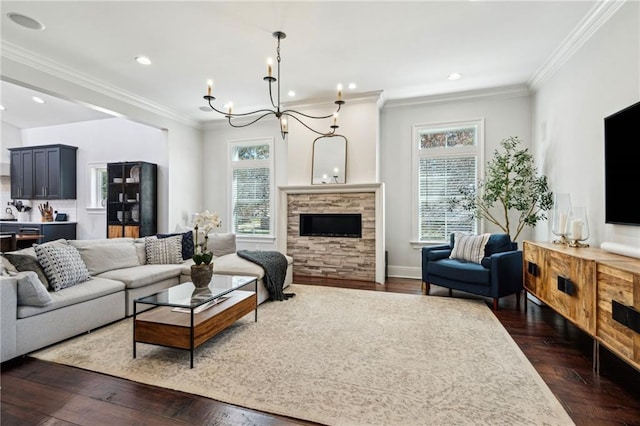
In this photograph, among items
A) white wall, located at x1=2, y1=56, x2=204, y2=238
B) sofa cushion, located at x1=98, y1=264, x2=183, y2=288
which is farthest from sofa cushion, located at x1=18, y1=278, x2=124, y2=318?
white wall, located at x1=2, y1=56, x2=204, y2=238

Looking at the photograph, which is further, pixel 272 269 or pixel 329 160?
pixel 329 160

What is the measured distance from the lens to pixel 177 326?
2402mm

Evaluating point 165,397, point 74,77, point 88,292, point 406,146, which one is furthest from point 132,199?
point 406,146

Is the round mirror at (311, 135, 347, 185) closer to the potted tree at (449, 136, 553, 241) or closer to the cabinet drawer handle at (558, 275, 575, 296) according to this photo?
the potted tree at (449, 136, 553, 241)

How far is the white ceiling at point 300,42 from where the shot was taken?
303cm

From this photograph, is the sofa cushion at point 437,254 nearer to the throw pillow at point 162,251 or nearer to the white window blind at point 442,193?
the white window blind at point 442,193

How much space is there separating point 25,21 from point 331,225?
4.55 metres

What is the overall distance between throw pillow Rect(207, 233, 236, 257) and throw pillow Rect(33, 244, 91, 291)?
170cm

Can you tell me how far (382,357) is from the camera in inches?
99.1

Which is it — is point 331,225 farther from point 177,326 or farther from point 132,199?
point 132,199

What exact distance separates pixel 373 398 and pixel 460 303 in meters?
2.43

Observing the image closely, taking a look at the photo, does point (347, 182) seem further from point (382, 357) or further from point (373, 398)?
point (373, 398)

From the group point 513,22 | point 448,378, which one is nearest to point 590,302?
point 448,378

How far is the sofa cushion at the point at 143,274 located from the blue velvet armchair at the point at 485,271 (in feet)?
11.1
